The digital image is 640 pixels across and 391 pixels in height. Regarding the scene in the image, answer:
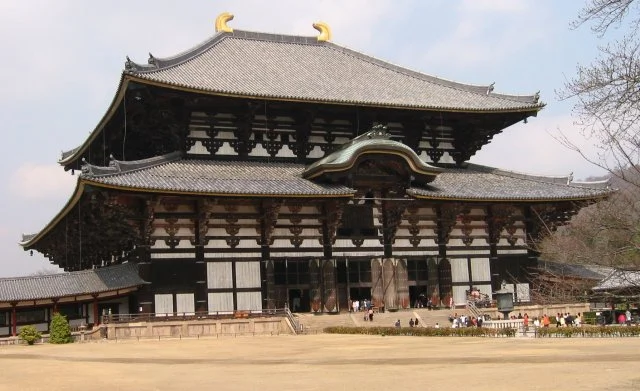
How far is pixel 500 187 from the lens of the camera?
46.6 meters

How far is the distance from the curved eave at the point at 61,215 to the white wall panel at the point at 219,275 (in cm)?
749

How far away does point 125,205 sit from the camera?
37.3 metres

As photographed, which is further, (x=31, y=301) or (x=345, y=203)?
(x=345, y=203)

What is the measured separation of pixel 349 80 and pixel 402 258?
43.2ft

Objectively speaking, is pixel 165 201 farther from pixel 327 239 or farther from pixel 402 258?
pixel 402 258

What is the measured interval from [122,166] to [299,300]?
12.2 m

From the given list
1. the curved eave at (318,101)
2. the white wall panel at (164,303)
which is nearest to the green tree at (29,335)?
the white wall panel at (164,303)

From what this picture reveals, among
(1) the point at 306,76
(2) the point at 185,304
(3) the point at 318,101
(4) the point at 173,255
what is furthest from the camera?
(1) the point at 306,76

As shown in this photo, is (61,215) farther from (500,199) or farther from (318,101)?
(500,199)

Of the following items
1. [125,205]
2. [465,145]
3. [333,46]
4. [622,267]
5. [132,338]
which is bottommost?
[132,338]

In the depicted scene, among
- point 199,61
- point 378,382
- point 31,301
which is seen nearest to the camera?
point 378,382

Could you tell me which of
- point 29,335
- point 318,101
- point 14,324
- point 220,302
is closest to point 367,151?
point 318,101

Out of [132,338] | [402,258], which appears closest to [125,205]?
[132,338]

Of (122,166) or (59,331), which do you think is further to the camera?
(122,166)
